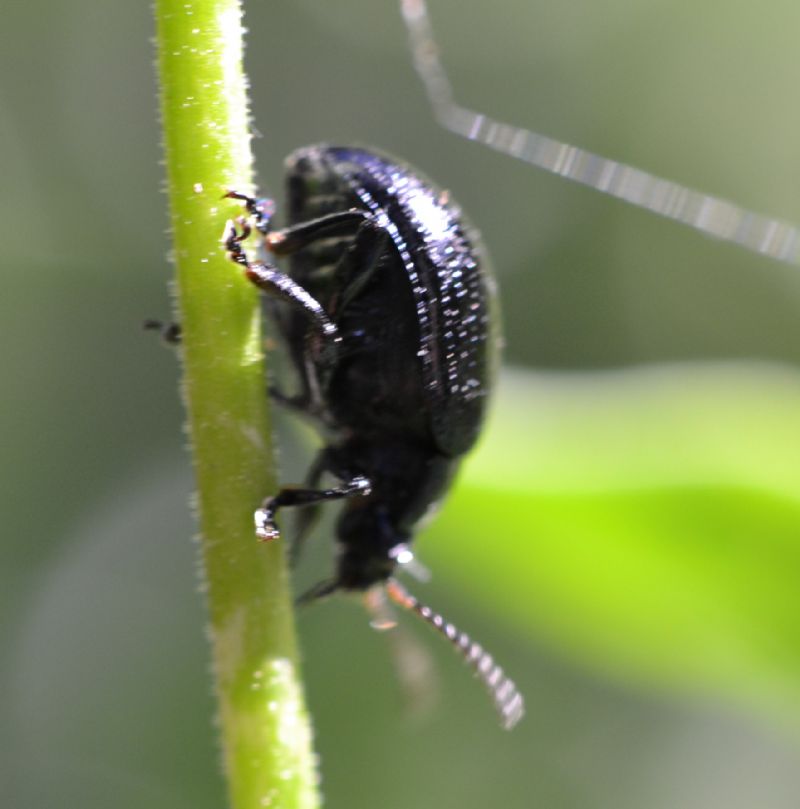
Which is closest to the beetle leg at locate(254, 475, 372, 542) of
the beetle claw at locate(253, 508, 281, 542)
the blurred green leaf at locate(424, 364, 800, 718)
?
the beetle claw at locate(253, 508, 281, 542)

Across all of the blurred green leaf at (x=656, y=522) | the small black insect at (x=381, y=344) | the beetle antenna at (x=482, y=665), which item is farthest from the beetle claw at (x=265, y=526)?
the beetle antenna at (x=482, y=665)

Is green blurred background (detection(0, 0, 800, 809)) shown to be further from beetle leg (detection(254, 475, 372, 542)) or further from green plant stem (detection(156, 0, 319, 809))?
green plant stem (detection(156, 0, 319, 809))

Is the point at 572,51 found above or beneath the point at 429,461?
above

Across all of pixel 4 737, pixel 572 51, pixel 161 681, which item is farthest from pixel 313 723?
pixel 572 51

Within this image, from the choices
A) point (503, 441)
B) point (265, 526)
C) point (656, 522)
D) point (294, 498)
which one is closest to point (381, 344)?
point (503, 441)

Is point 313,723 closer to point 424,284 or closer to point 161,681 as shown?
point 161,681
